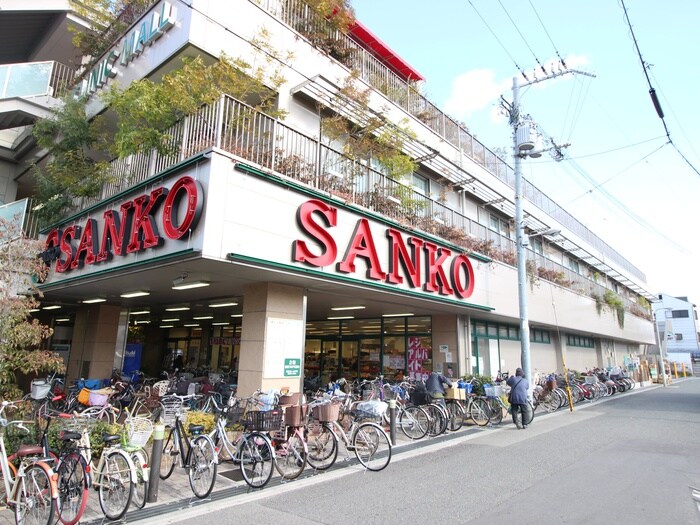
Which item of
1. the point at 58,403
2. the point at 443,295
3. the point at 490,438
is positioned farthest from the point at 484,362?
the point at 58,403

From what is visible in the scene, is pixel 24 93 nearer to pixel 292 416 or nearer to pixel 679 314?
pixel 292 416

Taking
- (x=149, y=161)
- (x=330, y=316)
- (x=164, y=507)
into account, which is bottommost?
(x=164, y=507)

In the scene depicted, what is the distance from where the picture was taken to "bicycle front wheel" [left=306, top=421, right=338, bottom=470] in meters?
7.30

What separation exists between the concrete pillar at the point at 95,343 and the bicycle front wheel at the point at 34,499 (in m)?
10.7

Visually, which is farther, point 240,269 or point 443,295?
point 443,295

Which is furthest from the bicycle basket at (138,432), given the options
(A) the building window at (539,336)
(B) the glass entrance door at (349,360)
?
(A) the building window at (539,336)

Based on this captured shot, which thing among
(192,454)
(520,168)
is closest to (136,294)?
(192,454)

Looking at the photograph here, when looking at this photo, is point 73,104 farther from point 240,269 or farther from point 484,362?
point 484,362

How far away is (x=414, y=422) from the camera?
1009 cm

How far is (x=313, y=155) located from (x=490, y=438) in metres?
8.06

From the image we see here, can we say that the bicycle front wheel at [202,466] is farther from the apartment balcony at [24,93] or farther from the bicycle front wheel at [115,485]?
the apartment balcony at [24,93]

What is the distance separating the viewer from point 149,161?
10.4 metres

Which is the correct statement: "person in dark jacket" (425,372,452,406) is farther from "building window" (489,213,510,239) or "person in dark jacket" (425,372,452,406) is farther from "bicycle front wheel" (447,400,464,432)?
"building window" (489,213,510,239)

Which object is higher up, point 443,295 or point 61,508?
point 443,295
